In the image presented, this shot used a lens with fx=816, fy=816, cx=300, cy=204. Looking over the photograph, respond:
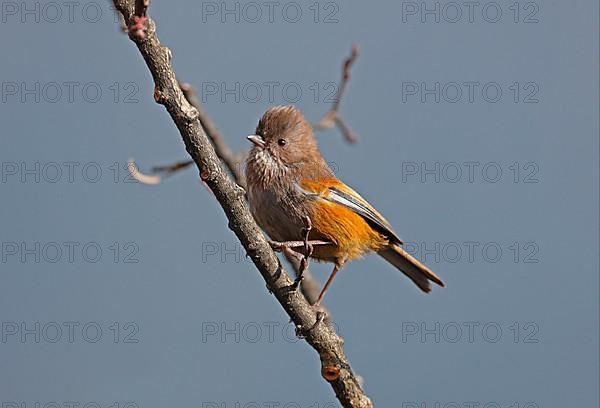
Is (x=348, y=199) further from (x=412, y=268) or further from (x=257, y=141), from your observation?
(x=412, y=268)

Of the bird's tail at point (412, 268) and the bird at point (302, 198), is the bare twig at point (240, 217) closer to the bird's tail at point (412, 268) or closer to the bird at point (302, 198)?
the bird at point (302, 198)

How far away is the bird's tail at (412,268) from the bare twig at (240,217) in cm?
176

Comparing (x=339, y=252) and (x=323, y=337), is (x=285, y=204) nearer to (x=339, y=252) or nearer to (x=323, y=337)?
(x=339, y=252)

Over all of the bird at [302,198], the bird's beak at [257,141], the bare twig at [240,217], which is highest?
the bird's beak at [257,141]

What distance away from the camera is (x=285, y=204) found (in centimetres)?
418

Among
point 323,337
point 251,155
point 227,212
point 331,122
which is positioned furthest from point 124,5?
point 331,122

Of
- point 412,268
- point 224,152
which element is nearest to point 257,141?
point 224,152

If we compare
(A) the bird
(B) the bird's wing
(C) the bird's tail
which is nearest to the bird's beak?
(A) the bird

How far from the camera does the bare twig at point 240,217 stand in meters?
2.69

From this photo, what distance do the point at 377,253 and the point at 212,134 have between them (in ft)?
4.36

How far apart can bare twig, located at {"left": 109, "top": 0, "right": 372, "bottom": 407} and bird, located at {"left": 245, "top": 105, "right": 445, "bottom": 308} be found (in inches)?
22.3

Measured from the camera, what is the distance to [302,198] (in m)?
4.26

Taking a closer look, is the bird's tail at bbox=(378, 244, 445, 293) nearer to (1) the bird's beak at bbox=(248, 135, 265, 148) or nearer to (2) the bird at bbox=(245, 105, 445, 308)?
(2) the bird at bbox=(245, 105, 445, 308)

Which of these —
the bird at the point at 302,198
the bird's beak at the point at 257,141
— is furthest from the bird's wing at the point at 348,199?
the bird's beak at the point at 257,141
